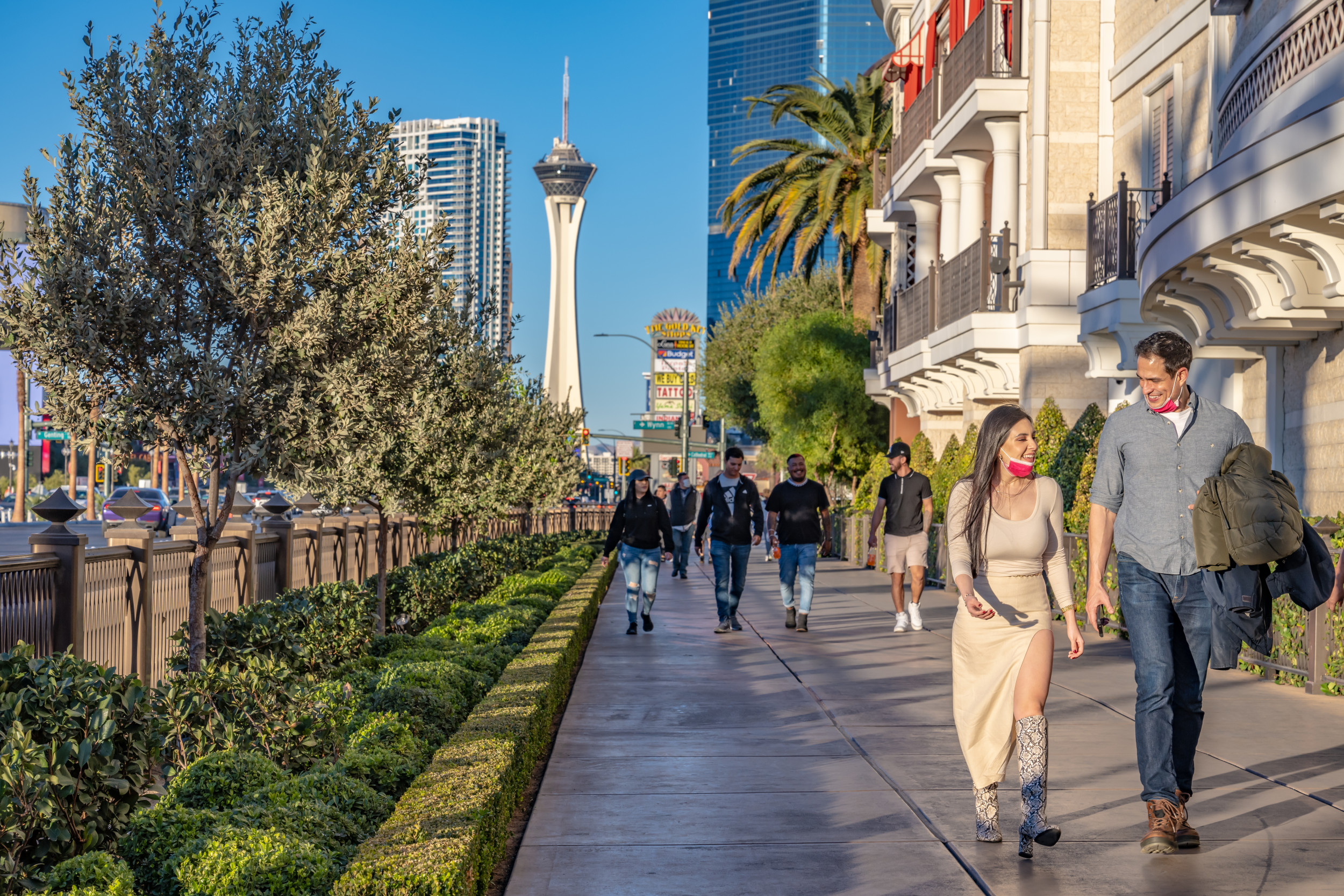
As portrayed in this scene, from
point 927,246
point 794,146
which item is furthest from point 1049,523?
point 794,146

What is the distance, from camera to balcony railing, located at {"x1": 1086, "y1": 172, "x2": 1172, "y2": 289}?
1647 centimetres

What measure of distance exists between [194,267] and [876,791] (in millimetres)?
5594

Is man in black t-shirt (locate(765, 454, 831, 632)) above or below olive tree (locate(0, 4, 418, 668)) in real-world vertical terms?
below

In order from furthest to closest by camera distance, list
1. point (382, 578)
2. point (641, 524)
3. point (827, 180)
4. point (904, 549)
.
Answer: point (827, 180)
point (641, 524)
point (904, 549)
point (382, 578)

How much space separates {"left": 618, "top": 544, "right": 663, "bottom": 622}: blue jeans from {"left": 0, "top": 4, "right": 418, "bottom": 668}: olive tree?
6647 millimetres

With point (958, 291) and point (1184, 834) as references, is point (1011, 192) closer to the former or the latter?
point (958, 291)

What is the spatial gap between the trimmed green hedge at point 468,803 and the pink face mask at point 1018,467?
2623 mm

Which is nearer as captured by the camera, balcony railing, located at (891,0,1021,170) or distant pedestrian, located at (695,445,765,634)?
distant pedestrian, located at (695,445,765,634)

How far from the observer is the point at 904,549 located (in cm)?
1527

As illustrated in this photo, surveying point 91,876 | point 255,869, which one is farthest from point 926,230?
point 91,876

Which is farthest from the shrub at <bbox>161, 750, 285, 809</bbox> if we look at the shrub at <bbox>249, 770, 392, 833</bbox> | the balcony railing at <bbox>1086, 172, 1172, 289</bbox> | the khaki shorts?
the balcony railing at <bbox>1086, 172, 1172, 289</bbox>

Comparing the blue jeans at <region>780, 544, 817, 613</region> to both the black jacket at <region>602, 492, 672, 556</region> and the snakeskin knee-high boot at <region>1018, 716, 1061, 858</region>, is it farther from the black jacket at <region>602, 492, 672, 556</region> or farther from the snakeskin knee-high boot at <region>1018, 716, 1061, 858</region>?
the snakeskin knee-high boot at <region>1018, 716, 1061, 858</region>

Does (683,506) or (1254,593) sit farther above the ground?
(1254,593)

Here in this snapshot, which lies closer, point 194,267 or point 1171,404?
point 1171,404
